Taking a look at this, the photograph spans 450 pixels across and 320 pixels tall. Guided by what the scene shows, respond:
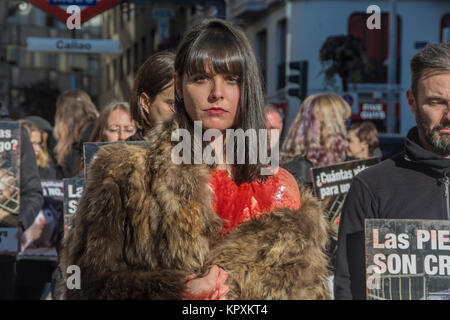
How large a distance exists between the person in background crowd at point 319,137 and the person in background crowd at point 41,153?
7.73ft

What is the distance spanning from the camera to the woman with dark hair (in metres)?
2.80

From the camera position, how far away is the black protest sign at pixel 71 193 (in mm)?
5016

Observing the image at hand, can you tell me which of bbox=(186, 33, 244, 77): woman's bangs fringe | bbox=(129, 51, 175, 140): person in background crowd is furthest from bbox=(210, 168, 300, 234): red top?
bbox=(129, 51, 175, 140): person in background crowd

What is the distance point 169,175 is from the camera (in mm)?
2889

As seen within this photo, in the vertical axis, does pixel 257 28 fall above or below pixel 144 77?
above

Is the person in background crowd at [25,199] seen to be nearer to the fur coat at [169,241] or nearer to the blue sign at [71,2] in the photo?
the fur coat at [169,241]

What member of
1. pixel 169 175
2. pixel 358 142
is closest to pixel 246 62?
pixel 169 175

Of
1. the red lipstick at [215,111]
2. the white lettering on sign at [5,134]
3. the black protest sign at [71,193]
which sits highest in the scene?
the white lettering on sign at [5,134]

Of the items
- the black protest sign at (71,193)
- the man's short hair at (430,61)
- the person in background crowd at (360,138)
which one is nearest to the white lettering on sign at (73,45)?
the person in background crowd at (360,138)

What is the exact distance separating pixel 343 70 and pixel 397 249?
19.9 meters

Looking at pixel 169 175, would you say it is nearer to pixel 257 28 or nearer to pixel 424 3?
pixel 424 3

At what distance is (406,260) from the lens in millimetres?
3262

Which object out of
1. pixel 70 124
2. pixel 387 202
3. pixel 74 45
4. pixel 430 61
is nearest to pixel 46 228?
pixel 70 124

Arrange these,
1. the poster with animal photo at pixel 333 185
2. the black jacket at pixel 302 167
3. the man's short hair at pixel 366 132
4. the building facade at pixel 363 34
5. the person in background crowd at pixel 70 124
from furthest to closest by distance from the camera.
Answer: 1. the building facade at pixel 363 34
2. the man's short hair at pixel 366 132
3. the person in background crowd at pixel 70 124
4. the black jacket at pixel 302 167
5. the poster with animal photo at pixel 333 185
